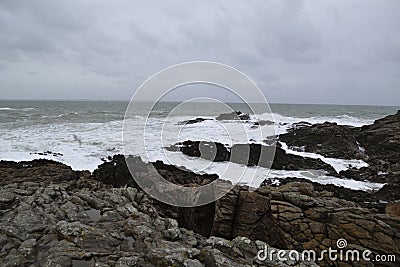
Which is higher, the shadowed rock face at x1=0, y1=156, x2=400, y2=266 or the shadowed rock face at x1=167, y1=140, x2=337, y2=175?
the shadowed rock face at x1=0, y1=156, x2=400, y2=266

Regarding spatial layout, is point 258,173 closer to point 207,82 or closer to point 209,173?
point 209,173

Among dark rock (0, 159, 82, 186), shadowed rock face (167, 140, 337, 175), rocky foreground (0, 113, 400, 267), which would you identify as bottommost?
shadowed rock face (167, 140, 337, 175)

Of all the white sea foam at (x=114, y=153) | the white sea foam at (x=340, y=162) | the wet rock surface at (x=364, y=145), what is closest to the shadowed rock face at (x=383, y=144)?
the wet rock surface at (x=364, y=145)

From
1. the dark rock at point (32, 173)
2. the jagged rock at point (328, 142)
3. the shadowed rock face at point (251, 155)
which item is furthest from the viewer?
the jagged rock at point (328, 142)

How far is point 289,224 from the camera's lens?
7.30m

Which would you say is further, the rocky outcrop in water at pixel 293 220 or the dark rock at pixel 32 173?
the dark rock at pixel 32 173

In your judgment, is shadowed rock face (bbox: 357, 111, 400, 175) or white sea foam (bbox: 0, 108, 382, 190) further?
shadowed rock face (bbox: 357, 111, 400, 175)

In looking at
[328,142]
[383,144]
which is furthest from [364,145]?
[328,142]

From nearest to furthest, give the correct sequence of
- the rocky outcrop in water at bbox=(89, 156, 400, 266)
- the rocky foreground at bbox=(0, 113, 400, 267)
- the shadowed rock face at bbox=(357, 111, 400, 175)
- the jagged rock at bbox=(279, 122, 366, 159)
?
1. the rocky foreground at bbox=(0, 113, 400, 267)
2. the rocky outcrop in water at bbox=(89, 156, 400, 266)
3. the shadowed rock face at bbox=(357, 111, 400, 175)
4. the jagged rock at bbox=(279, 122, 366, 159)

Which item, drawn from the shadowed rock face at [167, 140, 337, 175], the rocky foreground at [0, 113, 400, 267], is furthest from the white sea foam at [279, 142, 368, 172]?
the rocky foreground at [0, 113, 400, 267]

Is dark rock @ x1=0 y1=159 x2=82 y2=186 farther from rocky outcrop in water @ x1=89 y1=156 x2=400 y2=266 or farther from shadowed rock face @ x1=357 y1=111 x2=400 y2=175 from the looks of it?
shadowed rock face @ x1=357 y1=111 x2=400 y2=175

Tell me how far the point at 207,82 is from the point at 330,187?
928 cm

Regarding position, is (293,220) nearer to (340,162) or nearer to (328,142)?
(340,162)

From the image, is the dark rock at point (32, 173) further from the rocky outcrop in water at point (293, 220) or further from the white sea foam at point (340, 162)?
the white sea foam at point (340, 162)
